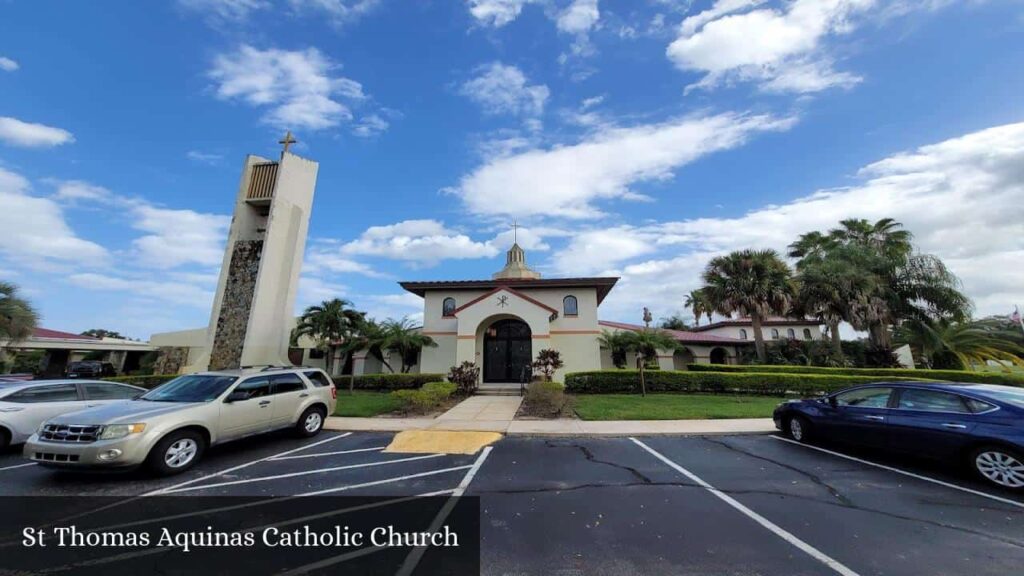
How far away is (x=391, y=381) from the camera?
18578 mm

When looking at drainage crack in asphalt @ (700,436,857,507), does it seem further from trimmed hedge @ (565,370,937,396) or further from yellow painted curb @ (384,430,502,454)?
trimmed hedge @ (565,370,937,396)

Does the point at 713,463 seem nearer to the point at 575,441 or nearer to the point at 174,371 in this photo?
the point at 575,441

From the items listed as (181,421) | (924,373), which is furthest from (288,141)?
(924,373)

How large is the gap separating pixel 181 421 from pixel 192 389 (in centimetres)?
131

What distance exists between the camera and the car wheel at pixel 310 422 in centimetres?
852

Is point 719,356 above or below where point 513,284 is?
below

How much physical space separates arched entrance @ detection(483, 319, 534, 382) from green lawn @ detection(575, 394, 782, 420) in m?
5.42

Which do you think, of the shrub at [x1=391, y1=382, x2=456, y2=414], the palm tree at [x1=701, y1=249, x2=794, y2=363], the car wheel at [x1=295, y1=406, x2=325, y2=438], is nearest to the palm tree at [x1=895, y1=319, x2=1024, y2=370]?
the palm tree at [x1=701, y1=249, x2=794, y2=363]

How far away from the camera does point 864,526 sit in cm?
415

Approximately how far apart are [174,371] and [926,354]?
1594 inches

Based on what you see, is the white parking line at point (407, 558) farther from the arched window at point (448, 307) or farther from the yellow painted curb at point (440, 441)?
the arched window at point (448, 307)

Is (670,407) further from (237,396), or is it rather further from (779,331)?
(779,331)

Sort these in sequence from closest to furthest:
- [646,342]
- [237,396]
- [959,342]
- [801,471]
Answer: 1. [801,471]
2. [237,396]
3. [646,342]
4. [959,342]

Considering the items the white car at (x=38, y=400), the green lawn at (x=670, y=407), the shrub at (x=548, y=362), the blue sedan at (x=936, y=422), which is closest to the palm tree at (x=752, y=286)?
the green lawn at (x=670, y=407)
